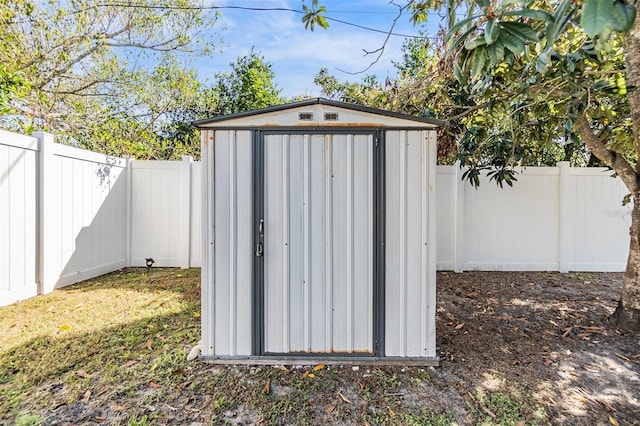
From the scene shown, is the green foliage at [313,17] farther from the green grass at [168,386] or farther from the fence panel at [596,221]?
the fence panel at [596,221]

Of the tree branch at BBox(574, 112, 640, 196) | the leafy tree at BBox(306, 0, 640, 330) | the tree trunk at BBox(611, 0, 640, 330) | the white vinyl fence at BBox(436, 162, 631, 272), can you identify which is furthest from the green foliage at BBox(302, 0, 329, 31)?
the white vinyl fence at BBox(436, 162, 631, 272)

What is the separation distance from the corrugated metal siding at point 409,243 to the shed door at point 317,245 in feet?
0.54

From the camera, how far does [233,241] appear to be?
7.96 feet

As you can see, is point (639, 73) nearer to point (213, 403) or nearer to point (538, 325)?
point (538, 325)

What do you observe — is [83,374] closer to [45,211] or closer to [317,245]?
[317,245]

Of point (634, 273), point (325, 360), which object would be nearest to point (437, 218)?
point (634, 273)

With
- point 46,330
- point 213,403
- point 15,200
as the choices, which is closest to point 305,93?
point 15,200

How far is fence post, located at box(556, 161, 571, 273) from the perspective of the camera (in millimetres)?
4977

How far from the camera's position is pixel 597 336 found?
9.57ft

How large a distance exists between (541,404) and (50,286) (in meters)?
5.19

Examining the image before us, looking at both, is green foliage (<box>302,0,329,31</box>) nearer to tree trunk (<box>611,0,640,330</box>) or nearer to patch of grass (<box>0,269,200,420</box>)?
tree trunk (<box>611,0,640,330</box>)

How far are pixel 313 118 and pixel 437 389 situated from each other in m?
2.11

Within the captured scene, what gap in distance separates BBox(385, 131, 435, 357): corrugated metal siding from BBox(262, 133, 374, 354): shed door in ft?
0.54

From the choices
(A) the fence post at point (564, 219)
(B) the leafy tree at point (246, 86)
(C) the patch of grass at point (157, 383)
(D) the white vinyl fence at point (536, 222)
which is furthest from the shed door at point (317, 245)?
(B) the leafy tree at point (246, 86)
